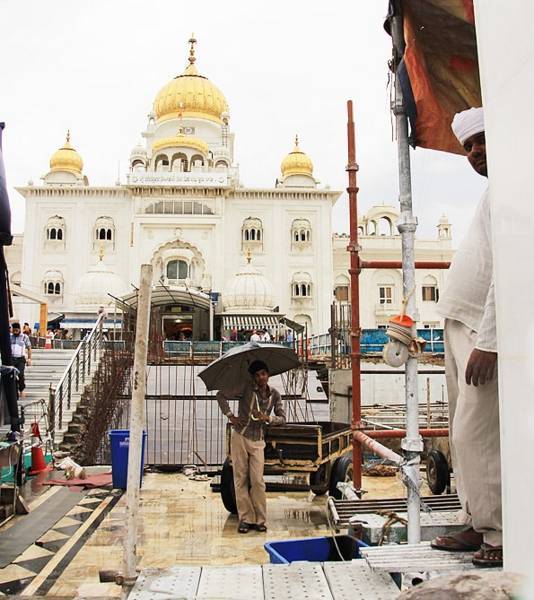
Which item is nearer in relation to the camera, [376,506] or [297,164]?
[376,506]

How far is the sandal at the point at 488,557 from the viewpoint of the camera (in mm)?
2094

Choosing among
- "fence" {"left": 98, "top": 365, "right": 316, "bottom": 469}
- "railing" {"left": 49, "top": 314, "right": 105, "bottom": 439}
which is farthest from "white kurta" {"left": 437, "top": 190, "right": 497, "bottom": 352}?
"railing" {"left": 49, "top": 314, "right": 105, "bottom": 439}

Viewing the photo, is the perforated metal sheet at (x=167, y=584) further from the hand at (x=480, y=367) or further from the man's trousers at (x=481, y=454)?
the hand at (x=480, y=367)

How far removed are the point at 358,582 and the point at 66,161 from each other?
128ft

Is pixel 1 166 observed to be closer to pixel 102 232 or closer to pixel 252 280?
pixel 252 280

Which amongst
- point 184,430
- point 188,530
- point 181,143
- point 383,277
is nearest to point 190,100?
point 181,143

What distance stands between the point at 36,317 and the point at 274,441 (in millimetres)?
30412

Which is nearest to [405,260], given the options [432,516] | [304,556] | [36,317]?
[432,516]

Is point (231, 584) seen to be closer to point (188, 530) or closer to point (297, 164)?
point (188, 530)

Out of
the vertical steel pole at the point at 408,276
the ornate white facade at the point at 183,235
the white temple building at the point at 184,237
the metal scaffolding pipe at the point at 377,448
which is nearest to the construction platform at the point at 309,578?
the vertical steel pole at the point at 408,276

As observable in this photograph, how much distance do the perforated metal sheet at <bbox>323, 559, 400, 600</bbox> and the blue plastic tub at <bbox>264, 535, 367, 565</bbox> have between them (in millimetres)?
1302

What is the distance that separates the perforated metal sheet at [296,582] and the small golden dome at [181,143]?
1450 inches

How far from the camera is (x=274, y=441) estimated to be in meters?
5.89

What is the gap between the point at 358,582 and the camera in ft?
6.97
